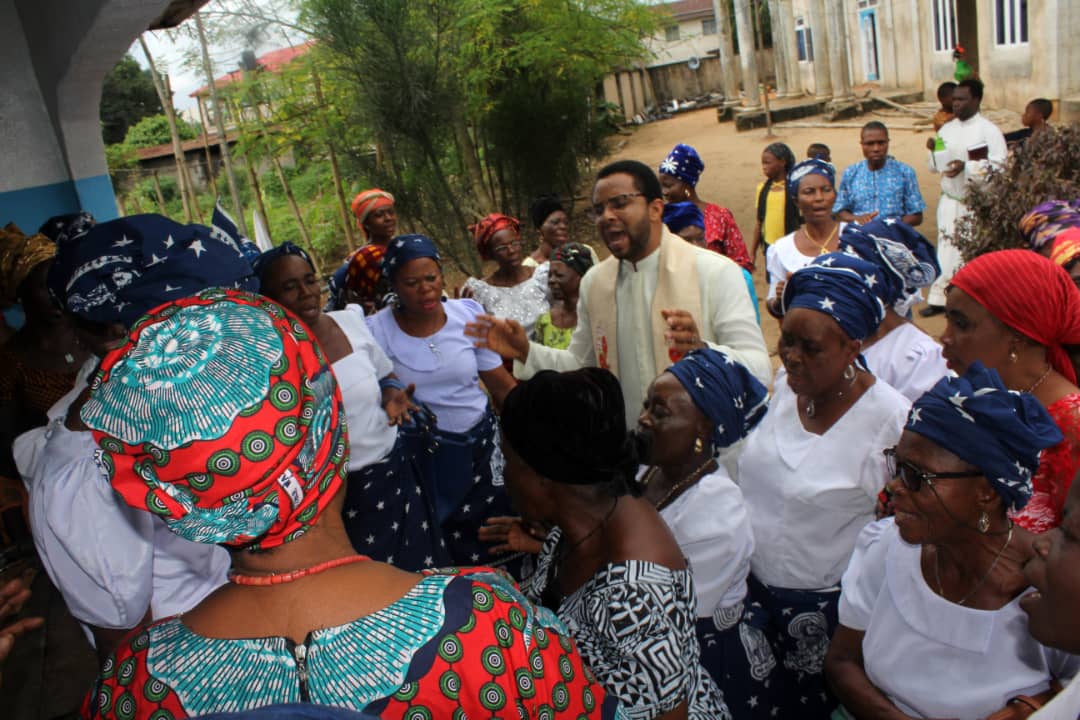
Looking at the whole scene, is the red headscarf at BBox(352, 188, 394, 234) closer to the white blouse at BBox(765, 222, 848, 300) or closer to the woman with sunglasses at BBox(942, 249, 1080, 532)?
the white blouse at BBox(765, 222, 848, 300)

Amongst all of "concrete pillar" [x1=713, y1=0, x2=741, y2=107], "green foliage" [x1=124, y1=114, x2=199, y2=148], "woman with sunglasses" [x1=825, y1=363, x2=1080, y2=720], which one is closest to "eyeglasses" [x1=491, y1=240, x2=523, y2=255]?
"woman with sunglasses" [x1=825, y1=363, x2=1080, y2=720]

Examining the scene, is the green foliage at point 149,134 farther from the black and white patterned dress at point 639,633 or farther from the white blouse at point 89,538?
the black and white patterned dress at point 639,633

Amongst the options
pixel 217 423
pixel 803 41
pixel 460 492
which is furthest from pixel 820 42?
pixel 217 423

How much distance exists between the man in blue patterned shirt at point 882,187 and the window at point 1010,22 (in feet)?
38.9

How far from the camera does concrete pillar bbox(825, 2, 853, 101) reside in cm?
2112

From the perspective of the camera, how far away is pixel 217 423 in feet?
3.70

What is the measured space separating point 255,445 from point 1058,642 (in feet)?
4.68

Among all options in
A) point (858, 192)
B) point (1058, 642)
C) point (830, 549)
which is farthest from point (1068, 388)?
point (858, 192)

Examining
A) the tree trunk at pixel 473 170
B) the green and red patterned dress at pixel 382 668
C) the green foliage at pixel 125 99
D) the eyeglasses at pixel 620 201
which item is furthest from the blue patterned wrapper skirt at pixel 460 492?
the green foliage at pixel 125 99

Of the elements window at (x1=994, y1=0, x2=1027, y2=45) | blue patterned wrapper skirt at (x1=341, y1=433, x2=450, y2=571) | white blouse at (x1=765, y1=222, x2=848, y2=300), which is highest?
window at (x1=994, y1=0, x2=1027, y2=45)

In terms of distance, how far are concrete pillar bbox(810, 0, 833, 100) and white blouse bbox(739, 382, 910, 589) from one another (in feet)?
76.0

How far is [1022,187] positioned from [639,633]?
3.59m

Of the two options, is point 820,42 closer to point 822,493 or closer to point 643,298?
point 643,298

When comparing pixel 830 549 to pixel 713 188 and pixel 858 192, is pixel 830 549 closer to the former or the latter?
pixel 858 192
